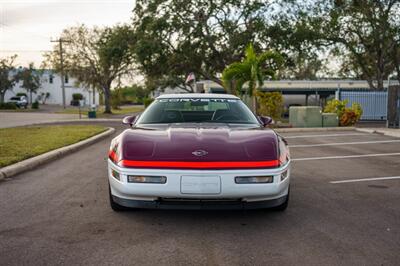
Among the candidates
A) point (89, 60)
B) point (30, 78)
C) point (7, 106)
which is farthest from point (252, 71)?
point (30, 78)

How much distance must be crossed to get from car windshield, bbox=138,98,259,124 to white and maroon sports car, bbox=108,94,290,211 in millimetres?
774

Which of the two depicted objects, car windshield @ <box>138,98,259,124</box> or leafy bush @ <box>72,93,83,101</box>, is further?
leafy bush @ <box>72,93,83,101</box>

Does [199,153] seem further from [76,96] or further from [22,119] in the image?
[76,96]

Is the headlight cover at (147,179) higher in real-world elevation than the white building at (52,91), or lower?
lower

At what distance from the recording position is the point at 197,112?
19.2 ft

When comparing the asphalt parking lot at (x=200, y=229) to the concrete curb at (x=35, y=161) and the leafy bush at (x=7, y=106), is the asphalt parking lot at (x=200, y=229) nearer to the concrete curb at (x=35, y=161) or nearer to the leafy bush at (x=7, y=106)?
the concrete curb at (x=35, y=161)

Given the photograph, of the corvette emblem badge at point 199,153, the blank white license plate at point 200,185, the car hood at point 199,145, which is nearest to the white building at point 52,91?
the car hood at point 199,145

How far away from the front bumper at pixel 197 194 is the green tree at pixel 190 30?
26.4 m

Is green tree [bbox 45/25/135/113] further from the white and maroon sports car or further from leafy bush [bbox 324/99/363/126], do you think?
the white and maroon sports car

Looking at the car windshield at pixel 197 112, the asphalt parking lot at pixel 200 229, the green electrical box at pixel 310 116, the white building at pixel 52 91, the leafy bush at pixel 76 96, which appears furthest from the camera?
the white building at pixel 52 91

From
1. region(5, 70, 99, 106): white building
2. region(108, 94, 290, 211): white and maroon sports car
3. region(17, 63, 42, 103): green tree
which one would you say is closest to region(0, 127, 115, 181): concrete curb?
region(108, 94, 290, 211): white and maroon sports car

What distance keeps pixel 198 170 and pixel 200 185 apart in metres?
0.14

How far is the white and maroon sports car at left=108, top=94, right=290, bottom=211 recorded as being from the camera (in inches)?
160

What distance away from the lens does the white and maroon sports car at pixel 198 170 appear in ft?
13.3
